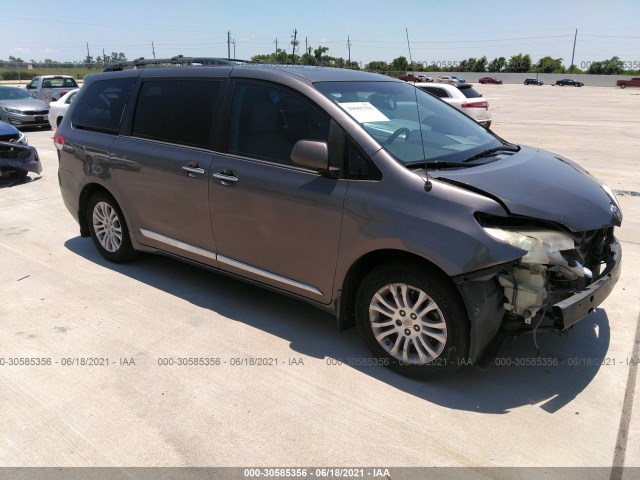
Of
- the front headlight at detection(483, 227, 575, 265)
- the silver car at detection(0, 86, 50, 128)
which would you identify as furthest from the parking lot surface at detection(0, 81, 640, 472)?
the silver car at detection(0, 86, 50, 128)

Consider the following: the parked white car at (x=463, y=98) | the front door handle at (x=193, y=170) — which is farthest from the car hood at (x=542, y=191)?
the parked white car at (x=463, y=98)

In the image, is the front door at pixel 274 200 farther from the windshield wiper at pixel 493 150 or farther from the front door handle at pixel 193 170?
the windshield wiper at pixel 493 150

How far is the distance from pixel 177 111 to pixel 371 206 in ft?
6.69

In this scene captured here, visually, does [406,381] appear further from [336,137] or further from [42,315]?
[42,315]

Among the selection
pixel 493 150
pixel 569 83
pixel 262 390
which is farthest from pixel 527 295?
pixel 569 83

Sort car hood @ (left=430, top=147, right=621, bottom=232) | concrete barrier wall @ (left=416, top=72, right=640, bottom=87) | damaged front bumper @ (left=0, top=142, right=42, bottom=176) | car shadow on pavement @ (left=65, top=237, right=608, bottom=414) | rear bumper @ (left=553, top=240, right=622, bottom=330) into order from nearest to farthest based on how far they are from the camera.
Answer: rear bumper @ (left=553, top=240, right=622, bottom=330) < car hood @ (left=430, top=147, right=621, bottom=232) < car shadow on pavement @ (left=65, top=237, right=608, bottom=414) < damaged front bumper @ (left=0, top=142, right=42, bottom=176) < concrete barrier wall @ (left=416, top=72, right=640, bottom=87)

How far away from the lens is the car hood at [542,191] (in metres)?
2.92

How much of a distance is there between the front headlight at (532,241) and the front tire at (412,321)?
16.0 inches

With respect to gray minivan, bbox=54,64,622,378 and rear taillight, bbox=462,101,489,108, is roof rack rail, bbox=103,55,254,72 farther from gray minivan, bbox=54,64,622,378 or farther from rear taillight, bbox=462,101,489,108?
rear taillight, bbox=462,101,489,108

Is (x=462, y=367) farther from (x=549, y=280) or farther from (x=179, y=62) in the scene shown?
(x=179, y=62)

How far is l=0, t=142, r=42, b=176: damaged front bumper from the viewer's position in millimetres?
8430

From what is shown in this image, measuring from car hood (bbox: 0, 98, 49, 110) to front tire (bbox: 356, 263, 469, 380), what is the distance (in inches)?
671

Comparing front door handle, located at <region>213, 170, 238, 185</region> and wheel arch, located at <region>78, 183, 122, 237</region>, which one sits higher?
front door handle, located at <region>213, 170, 238, 185</region>

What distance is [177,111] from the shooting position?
13.8 feet
